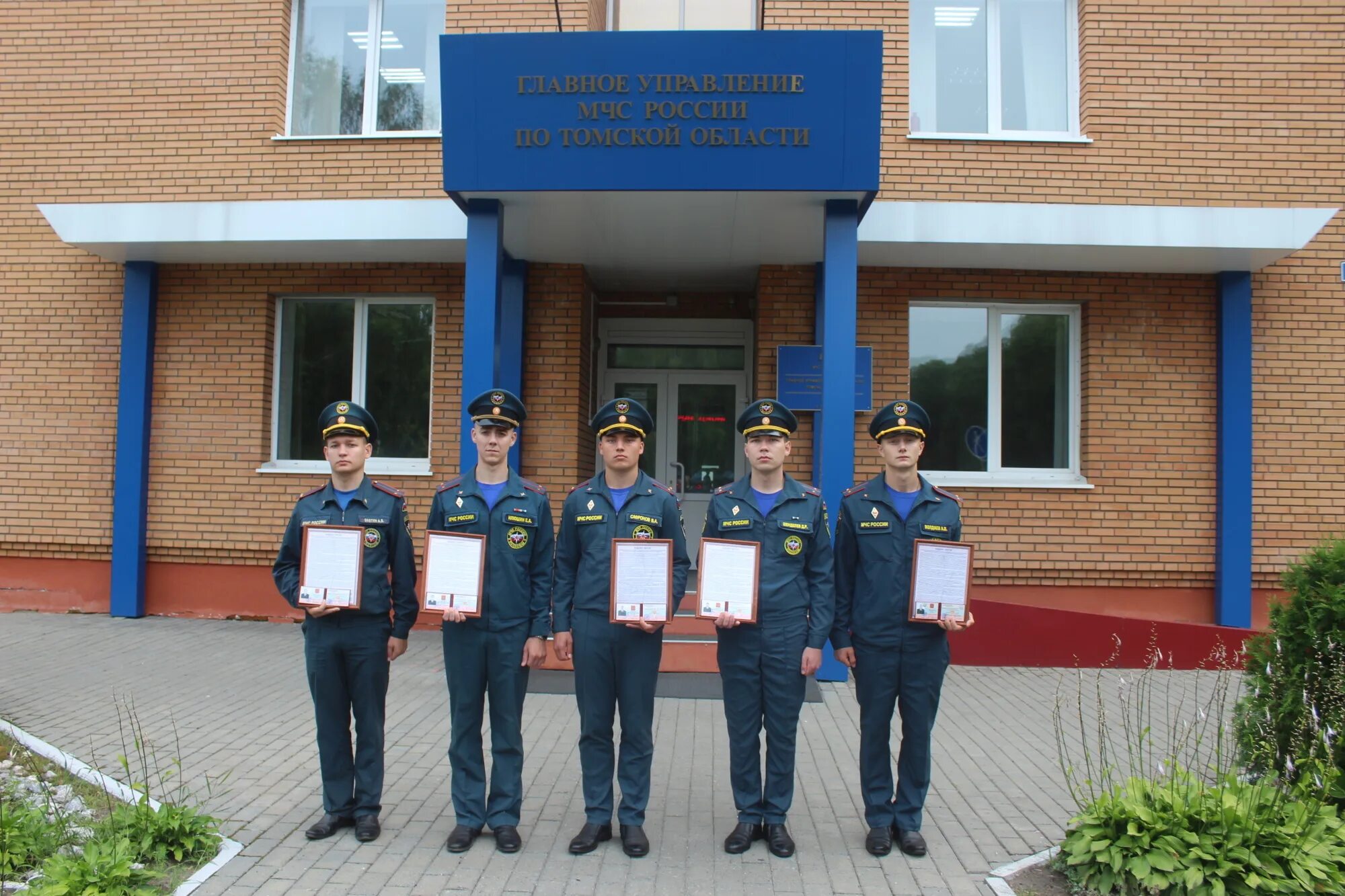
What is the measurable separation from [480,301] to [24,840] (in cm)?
427

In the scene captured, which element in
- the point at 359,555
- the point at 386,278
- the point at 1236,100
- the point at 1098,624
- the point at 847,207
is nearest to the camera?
the point at 359,555

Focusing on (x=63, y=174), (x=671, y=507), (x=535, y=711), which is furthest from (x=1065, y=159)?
(x=63, y=174)

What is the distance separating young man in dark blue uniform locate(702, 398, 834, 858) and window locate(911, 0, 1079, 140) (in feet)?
18.1

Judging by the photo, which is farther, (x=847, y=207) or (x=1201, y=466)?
(x=1201, y=466)

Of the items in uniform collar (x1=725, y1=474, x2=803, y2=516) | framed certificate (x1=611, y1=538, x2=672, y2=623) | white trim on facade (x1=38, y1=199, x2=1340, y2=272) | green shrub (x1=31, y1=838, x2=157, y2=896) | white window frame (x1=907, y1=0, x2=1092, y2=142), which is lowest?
green shrub (x1=31, y1=838, x2=157, y2=896)

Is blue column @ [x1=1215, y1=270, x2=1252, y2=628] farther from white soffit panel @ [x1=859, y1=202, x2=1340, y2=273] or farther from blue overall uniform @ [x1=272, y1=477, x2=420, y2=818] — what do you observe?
blue overall uniform @ [x1=272, y1=477, x2=420, y2=818]

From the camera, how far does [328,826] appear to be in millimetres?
3986

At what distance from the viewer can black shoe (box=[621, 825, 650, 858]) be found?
12.6 feet

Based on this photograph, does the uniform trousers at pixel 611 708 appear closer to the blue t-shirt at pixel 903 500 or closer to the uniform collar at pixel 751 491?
the uniform collar at pixel 751 491

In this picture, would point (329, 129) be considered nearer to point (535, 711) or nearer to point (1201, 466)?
point (535, 711)

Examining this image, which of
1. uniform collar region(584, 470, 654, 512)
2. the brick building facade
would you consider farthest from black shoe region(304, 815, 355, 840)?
the brick building facade

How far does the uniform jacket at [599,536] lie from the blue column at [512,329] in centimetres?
429

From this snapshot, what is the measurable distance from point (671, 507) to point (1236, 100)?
717 cm

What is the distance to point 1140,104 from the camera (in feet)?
26.2
